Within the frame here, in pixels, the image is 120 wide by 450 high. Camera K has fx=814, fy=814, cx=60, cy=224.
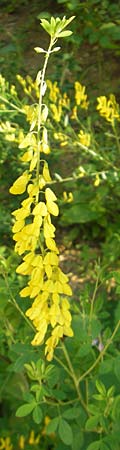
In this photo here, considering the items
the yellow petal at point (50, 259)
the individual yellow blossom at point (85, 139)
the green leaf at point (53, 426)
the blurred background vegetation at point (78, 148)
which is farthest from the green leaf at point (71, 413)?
the individual yellow blossom at point (85, 139)

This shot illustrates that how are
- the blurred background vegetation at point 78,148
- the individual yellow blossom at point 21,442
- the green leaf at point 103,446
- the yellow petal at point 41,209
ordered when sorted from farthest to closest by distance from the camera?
the blurred background vegetation at point 78,148, the individual yellow blossom at point 21,442, the green leaf at point 103,446, the yellow petal at point 41,209

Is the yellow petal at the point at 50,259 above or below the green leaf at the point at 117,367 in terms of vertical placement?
above

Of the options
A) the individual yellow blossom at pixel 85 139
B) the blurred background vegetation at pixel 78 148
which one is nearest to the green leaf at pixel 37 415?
the blurred background vegetation at pixel 78 148

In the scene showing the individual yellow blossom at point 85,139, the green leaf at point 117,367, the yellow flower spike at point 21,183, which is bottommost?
the individual yellow blossom at point 85,139

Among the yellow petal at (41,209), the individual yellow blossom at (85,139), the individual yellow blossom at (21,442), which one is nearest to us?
the yellow petal at (41,209)

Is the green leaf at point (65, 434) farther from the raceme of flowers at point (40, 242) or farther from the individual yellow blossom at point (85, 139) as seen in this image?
the individual yellow blossom at point (85, 139)

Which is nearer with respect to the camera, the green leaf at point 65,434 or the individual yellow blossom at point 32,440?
the green leaf at point 65,434

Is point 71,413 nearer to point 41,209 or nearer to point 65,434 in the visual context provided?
point 65,434

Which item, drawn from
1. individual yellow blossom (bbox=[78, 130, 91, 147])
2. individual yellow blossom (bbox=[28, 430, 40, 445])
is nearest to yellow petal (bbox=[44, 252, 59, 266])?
individual yellow blossom (bbox=[28, 430, 40, 445])

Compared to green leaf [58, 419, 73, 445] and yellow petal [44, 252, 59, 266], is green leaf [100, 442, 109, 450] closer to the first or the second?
green leaf [58, 419, 73, 445]

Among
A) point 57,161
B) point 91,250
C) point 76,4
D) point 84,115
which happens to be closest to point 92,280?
point 91,250
